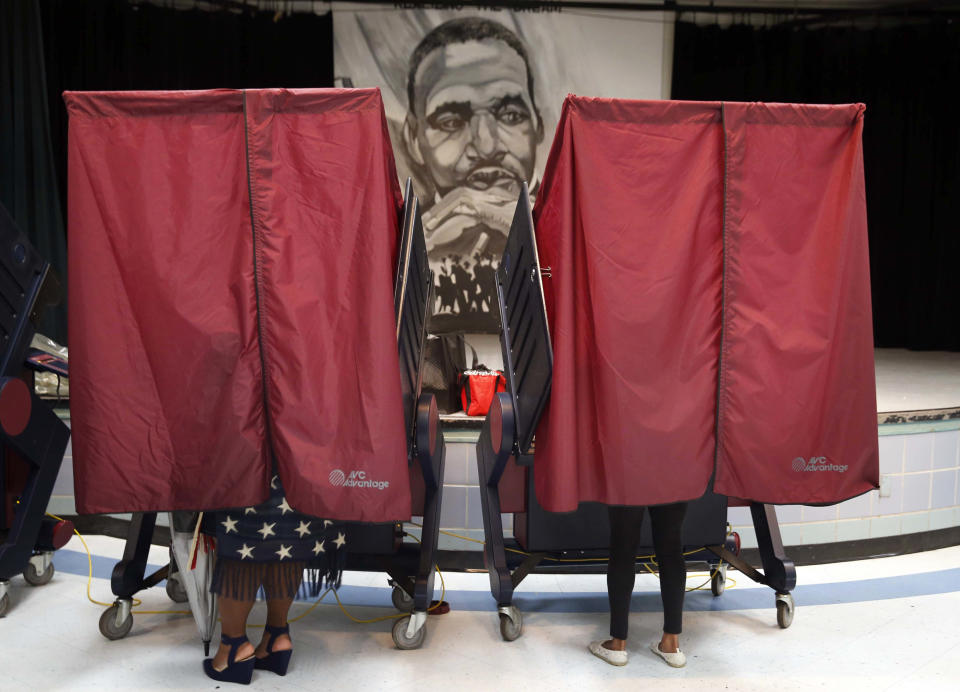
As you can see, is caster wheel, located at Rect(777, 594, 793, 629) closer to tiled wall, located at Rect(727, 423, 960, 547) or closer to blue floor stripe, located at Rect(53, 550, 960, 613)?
blue floor stripe, located at Rect(53, 550, 960, 613)

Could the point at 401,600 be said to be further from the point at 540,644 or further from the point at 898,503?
the point at 898,503

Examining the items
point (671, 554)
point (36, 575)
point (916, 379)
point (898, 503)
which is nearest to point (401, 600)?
point (671, 554)

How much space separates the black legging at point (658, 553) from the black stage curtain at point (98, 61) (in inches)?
211

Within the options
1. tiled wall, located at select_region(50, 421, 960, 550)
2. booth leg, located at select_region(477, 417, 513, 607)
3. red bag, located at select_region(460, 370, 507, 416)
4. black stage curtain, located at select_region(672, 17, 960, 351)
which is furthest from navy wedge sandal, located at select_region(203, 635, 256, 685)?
black stage curtain, located at select_region(672, 17, 960, 351)

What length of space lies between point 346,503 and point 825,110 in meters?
1.84

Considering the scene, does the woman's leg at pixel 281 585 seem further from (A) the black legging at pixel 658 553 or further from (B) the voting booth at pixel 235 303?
(A) the black legging at pixel 658 553

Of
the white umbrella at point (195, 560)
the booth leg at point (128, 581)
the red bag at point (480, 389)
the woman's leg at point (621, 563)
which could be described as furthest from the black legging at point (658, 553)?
the red bag at point (480, 389)

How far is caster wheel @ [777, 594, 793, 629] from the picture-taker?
278 cm

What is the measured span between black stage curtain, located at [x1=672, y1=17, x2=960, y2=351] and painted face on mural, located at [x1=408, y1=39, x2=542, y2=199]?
68.9 inches

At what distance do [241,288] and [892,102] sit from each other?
8627 millimetres

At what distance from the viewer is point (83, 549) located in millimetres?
3582

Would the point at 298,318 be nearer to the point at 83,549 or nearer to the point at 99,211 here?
the point at 99,211

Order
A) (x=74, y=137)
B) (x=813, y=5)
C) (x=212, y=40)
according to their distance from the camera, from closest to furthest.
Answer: (x=74, y=137) → (x=212, y=40) → (x=813, y=5)

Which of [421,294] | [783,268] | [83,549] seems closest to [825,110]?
[783,268]
